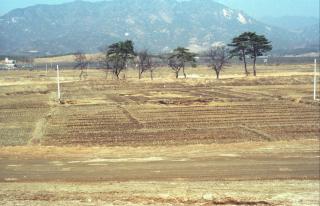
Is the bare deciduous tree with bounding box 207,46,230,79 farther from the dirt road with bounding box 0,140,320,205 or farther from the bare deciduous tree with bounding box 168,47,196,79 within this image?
the dirt road with bounding box 0,140,320,205

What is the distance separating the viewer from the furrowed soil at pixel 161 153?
1698 cm

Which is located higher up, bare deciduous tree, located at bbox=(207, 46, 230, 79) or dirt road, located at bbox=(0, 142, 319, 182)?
bare deciduous tree, located at bbox=(207, 46, 230, 79)

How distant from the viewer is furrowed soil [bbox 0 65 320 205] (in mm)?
16984

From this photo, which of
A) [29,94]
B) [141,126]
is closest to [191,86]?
[29,94]

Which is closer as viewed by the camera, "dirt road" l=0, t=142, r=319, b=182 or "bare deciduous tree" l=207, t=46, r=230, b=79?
"dirt road" l=0, t=142, r=319, b=182

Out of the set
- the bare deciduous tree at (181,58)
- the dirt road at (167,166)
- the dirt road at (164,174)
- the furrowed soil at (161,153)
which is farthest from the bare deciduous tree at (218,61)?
the dirt road at (167,166)

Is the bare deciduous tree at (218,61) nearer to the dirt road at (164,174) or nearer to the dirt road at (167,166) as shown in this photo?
the dirt road at (164,174)

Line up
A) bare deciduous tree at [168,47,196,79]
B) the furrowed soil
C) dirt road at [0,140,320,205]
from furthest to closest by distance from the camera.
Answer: bare deciduous tree at [168,47,196,79]
the furrowed soil
dirt road at [0,140,320,205]

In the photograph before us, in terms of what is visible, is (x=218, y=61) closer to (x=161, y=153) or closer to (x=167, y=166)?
(x=161, y=153)

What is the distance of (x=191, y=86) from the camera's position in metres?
71.4

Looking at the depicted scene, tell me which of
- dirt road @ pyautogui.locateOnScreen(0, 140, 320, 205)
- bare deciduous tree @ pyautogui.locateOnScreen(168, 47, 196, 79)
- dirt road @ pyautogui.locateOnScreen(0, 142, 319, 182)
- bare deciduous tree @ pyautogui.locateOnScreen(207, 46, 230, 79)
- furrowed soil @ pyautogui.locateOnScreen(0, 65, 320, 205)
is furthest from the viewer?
bare deciduous tree @ pyautogui.locateOnScreen(168, 47, 196, 79)

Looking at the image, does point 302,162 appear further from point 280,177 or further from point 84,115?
point 84,115

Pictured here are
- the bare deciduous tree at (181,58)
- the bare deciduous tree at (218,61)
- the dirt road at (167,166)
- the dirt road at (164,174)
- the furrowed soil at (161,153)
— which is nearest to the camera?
the dirt road at (164,174)

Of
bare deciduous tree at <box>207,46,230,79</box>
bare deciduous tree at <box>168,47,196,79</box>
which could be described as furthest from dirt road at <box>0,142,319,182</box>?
bare deciduous tree at <box>168,47,196,79</box>
